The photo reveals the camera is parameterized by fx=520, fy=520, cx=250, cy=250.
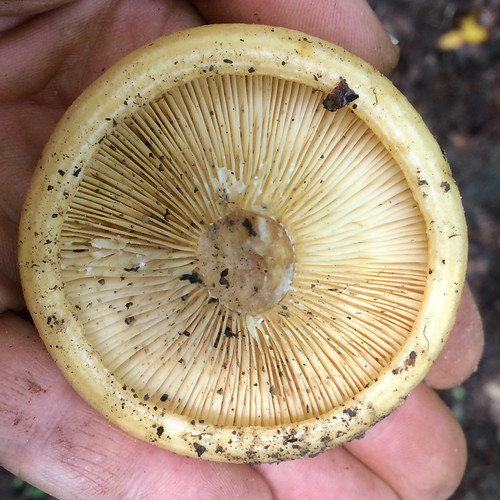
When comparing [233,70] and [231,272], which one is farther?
[231,272]

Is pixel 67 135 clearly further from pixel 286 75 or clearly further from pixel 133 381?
pixel 133 381

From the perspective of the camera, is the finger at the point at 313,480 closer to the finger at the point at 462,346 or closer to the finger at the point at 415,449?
the finger at the point at 415,449

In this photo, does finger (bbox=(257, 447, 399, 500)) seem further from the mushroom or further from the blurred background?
the blurred background

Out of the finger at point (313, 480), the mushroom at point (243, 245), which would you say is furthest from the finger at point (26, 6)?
the finger at point (313, 480)

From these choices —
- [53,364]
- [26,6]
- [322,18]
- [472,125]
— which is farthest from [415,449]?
[26,6]

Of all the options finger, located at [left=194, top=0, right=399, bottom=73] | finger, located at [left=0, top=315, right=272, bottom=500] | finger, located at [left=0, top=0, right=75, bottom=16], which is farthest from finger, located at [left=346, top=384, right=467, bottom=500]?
finger, located at [left=0, top=0, right=75, bottom=16]

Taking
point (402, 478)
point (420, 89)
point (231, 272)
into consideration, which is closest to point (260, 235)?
point (231, 272)
